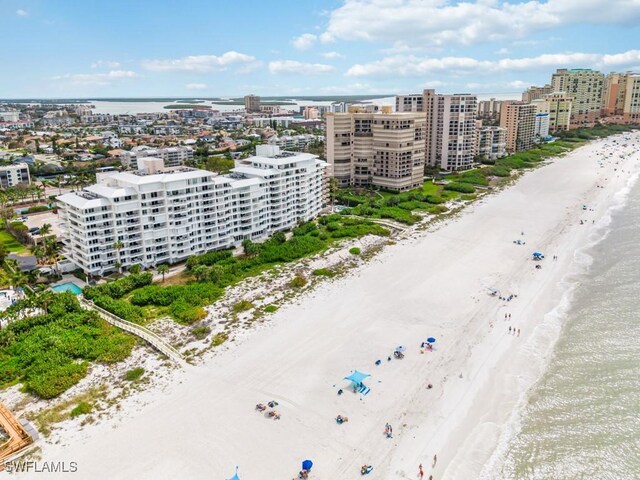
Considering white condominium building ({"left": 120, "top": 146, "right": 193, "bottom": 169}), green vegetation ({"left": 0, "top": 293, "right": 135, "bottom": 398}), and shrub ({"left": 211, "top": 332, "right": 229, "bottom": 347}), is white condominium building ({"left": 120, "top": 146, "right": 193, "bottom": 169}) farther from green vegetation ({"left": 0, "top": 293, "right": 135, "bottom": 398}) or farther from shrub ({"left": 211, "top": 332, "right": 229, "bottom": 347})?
shrub ({"left": 211, "top": 332, "right": 229, "bottom": 347})

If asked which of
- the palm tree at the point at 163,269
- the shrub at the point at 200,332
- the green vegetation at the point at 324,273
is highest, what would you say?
the palm tree at the point at 163,269

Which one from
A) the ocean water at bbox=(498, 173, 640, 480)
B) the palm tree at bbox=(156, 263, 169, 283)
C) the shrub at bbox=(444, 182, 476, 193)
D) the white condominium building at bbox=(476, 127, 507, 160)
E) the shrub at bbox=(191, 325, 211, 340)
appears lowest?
the ocean water at bbox=(498, 173, 640, 480)

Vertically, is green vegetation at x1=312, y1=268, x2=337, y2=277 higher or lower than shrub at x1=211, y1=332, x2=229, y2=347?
higher

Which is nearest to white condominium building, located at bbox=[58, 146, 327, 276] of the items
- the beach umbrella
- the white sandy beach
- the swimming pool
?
the swimming pool

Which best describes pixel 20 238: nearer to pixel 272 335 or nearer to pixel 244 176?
pixel 244 176

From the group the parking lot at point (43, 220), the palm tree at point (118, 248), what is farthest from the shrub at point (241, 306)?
the parking lot at point (43, 220)

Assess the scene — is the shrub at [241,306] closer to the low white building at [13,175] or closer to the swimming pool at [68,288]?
the swimming pool at [68,288]

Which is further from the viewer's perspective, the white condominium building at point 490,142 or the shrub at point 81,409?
the white condominium building at point 490,142
